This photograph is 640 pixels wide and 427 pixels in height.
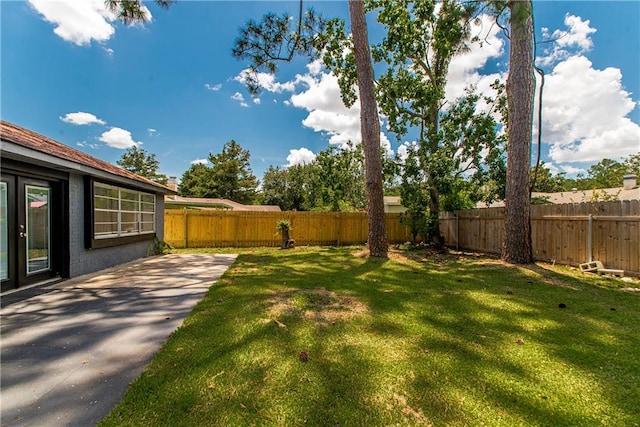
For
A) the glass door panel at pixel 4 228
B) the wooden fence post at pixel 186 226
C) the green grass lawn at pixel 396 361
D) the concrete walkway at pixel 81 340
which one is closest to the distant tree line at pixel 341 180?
the green grass lawn at pixel 396 361

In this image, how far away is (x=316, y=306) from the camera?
3.79 m

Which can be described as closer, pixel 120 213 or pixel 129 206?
pixel 120 213

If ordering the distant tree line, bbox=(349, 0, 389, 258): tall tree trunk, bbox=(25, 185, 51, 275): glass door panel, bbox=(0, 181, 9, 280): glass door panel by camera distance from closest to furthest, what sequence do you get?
bbox=(0, 181, 9, 280): glass door panel → bbox=(25, 185, 51, 275): glass door panel → bbox=(349, 0, 389, 258): tall tree trunk → the distant tree line

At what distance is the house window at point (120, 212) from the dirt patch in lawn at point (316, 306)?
518 cm

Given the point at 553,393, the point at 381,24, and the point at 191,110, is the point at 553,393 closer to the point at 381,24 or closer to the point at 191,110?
the point at 381,24

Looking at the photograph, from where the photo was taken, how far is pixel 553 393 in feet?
6.29

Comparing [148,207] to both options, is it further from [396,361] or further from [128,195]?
[396,361]

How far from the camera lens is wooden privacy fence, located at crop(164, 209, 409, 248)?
11492 millimetres

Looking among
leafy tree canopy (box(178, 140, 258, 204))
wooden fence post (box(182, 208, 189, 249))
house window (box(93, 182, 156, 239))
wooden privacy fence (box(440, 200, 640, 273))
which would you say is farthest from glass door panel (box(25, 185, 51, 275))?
leafy tree canopy (box(178, 140, 258, 204))

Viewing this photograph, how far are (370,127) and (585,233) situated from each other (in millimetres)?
5837

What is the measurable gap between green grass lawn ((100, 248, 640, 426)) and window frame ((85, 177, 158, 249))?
151 inches

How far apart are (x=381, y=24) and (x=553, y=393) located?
41.9 ft

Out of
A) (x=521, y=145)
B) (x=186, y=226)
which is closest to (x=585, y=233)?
(x=521, y=145)

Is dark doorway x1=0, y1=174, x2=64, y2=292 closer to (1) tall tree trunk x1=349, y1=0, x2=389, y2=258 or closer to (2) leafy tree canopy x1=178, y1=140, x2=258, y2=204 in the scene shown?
(1) tall tree trunk x1=349, y1=0, x2=389, y2=258
